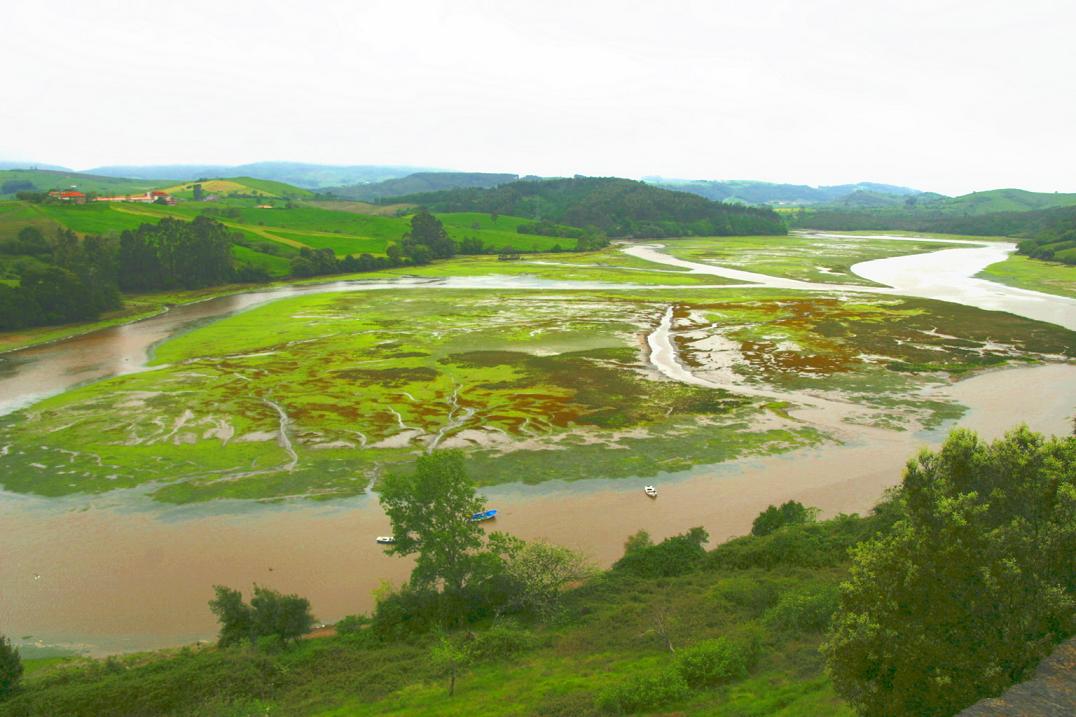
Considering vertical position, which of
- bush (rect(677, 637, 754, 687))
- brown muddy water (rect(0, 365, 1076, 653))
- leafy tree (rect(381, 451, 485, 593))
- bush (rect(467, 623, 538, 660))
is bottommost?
brown muddy water (rect(0, 365, 1076, 653))

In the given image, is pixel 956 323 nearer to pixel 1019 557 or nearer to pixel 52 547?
pixel 1019 557

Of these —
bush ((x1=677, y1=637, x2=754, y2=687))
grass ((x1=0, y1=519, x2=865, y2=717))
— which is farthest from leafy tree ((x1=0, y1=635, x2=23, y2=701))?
bush ((x1=677, y1=637, x2=754, y2=687))

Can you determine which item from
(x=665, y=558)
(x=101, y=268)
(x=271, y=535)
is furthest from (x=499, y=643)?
(x=101, y=268)

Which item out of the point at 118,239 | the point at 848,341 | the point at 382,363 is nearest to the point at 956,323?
the point at 848,341

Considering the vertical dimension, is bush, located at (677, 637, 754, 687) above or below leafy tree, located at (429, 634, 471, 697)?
above

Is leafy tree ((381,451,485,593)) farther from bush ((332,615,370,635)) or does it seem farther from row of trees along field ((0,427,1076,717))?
bush ((332,615,370,635))

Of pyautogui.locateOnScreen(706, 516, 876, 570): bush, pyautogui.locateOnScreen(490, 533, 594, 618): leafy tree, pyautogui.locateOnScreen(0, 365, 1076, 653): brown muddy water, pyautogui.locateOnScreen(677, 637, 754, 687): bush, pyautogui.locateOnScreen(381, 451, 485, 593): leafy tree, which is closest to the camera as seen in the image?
pyautogui.locateOnScreen(677, 637, 754, 687): bush

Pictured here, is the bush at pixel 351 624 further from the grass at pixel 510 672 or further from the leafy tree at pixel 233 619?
the leafy tree at pixel 233 619
